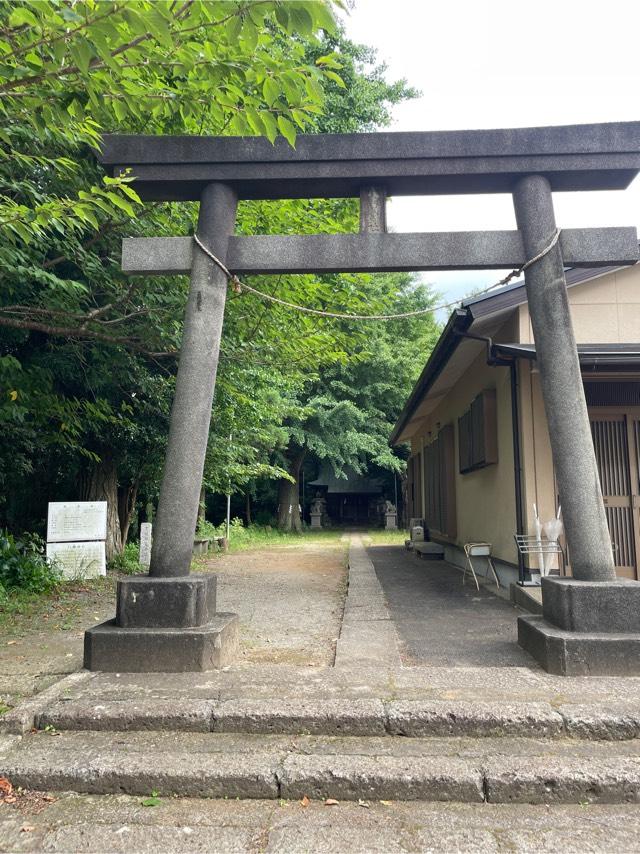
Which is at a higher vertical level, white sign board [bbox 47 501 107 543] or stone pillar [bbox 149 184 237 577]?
stone pillar [bbox 149 184 237 577]

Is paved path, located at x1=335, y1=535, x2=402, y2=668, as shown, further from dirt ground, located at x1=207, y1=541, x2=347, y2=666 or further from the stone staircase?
the stone staircase

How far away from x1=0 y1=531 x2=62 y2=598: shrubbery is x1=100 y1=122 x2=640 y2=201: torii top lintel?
5.74 m

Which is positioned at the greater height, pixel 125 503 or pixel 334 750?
pixel 125 503

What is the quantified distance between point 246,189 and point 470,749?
13.7 feet

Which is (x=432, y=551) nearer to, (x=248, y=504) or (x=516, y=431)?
(x=516, y=431)

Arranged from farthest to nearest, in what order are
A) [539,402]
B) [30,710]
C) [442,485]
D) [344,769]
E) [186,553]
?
[442,485]
[539,402]
[186,553]
[30,710]
[344,769]

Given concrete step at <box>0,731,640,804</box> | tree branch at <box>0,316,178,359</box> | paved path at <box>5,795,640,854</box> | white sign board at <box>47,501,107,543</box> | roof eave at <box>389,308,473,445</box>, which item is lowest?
paved path at <box>5,795,640,854</box>

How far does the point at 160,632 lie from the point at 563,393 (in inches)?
132

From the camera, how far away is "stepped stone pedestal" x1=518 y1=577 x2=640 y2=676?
3670 mm

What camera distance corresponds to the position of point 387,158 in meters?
4.45

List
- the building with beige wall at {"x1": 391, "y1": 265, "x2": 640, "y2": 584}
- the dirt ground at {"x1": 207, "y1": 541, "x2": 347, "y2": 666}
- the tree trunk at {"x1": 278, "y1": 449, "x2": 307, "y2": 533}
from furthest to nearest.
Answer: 1. the tree trunk at {"x1": 278, "y1": 449, "x2": 307, "y2": 533}
2. the building with beige wall at {"x1": 391, "y1": 265, "x2": 640, "y2": 584}
3. the dirt ground at {"x1": 207, "y1": 541, "x2": 347, "y2": 666}

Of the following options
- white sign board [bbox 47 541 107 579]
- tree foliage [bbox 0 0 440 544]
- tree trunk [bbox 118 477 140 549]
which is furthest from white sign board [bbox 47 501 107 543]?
tree trunk [bbox 118 477 140 549]

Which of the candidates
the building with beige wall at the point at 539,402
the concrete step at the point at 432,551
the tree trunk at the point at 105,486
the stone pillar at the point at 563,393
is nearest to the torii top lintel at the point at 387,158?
the stone pillar at the point at 563,393

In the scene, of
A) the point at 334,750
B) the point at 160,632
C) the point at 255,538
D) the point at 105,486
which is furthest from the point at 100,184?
the point at 255,538
